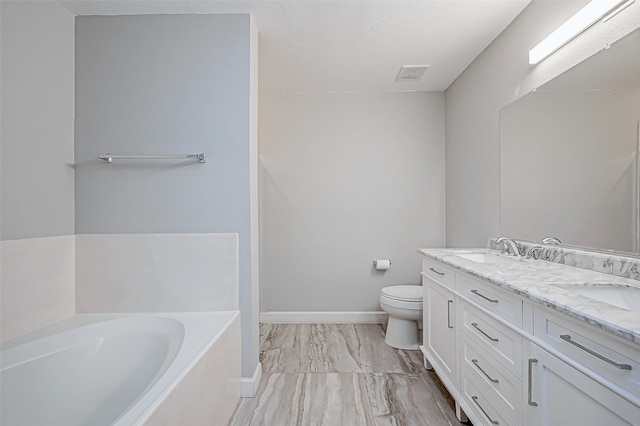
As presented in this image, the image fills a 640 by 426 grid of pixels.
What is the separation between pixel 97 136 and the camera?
2145 millimetres

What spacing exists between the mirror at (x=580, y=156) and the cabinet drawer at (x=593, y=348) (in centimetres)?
64

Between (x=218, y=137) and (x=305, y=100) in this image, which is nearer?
(x=218, y=137)

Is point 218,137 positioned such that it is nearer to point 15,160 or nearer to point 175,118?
point 175,118

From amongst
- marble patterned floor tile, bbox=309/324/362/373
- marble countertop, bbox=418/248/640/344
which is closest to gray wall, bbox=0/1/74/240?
marble patterned floor tile, bbox=309/324/362/373

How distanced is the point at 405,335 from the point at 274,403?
4.14ft

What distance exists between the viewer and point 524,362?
1.21m

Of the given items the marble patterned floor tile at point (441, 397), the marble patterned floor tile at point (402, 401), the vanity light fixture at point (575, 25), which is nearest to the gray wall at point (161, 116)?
the marble patterned floor tile at point (402, 401)

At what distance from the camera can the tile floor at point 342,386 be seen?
1.88 meters

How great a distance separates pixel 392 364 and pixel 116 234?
2.07 metres

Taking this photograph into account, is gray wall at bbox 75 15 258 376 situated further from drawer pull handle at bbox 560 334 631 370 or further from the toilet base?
drawer pull handle at bbox 560 334 631 370

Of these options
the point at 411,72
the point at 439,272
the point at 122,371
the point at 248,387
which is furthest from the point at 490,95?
the point at 122,371

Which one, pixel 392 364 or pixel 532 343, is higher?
pixel 532 343

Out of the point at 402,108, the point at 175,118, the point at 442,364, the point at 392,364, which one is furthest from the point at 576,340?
the point at 402,108

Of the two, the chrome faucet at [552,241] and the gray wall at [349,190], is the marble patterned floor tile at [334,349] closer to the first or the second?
the gray wall at [349,190]
